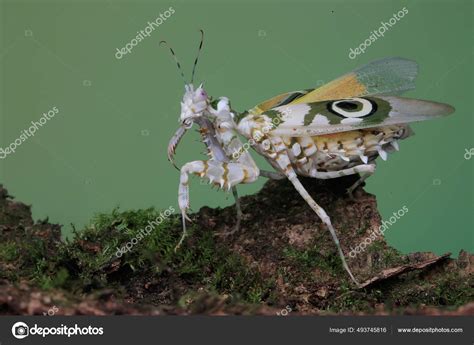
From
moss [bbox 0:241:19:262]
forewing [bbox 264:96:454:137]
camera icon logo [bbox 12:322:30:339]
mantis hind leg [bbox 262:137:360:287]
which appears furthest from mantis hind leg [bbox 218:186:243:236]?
camera icon logo [bbox 12:322:30:339]

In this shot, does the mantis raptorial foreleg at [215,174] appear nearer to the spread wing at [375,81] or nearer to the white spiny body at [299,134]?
the white spiny body at [299,134]

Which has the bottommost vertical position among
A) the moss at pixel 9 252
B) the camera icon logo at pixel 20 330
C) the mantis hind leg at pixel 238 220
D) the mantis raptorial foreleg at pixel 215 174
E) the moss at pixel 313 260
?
the moss at pixel 313 260

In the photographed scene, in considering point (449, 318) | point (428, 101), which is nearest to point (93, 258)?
point (449, 318)

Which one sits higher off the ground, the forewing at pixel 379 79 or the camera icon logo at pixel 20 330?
the forewing at pixel 379 79

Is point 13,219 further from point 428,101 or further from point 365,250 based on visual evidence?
point 428,101

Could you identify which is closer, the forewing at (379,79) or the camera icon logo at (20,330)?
the camera icon logo at (20,330)

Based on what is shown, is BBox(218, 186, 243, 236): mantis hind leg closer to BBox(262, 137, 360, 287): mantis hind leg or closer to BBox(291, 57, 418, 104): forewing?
BBox(262, 137, 360, 287): mantis hind leg

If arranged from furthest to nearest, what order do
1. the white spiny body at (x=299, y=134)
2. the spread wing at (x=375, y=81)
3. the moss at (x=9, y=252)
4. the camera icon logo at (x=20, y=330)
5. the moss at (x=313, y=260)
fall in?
the spread wing at (x=375, y=81) < the white spiny body at (x=299, y=134) < the moss at (x=313, y=260) < the moss at (x=9, y=252) < the camera icon logo at (x=20, y=330)

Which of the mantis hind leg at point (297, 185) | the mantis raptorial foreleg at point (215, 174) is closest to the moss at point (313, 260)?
the mantis hind leg at point (297, 185)
